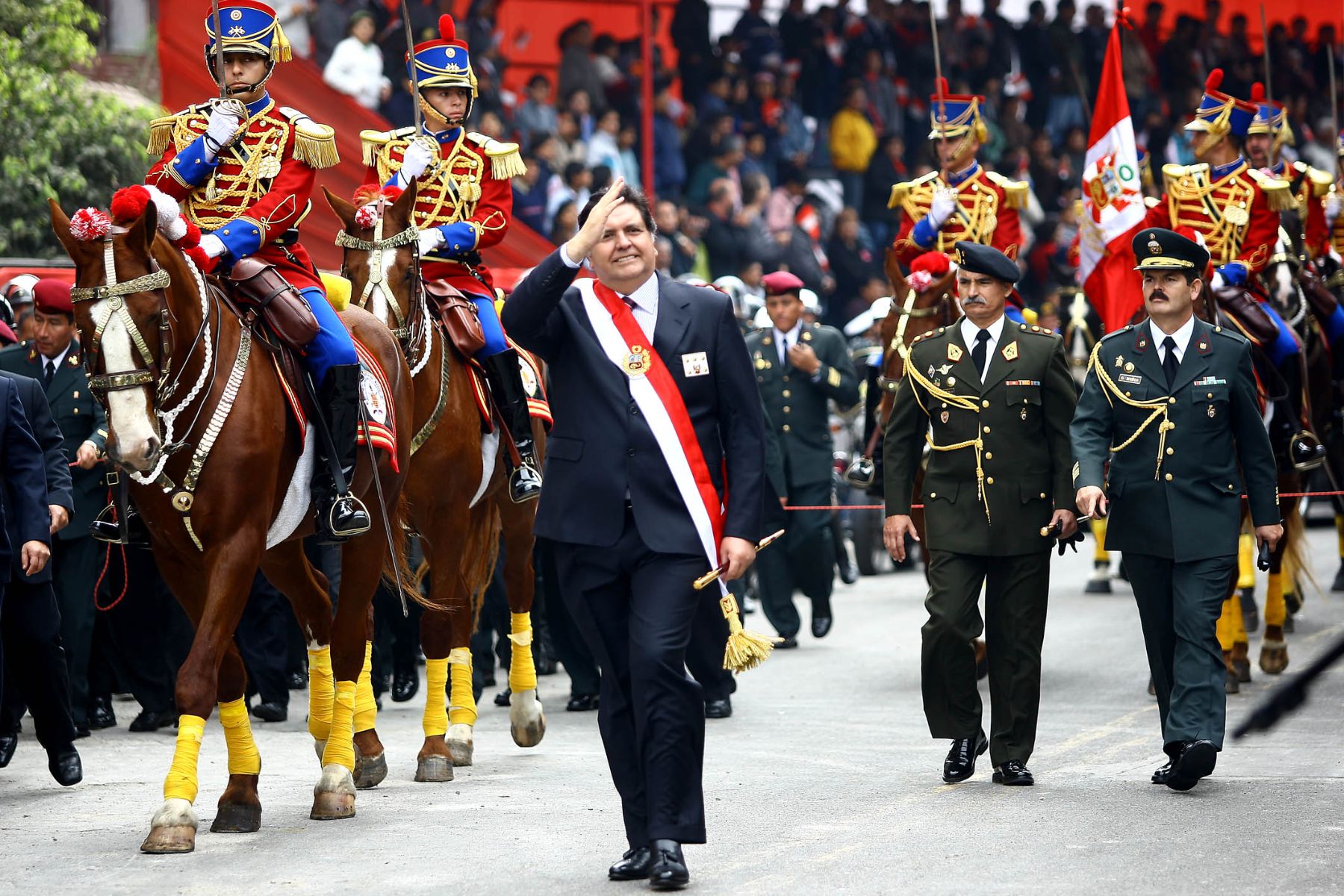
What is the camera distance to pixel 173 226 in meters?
7.58

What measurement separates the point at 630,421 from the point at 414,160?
3730 millimetres

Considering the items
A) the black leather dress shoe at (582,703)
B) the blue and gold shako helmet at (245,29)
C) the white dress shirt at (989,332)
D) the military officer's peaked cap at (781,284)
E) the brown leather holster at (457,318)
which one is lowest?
the black leather dress shoe at (582,703)

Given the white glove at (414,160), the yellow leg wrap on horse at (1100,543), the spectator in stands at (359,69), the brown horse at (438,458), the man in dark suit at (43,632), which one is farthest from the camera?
the spectator in stands at (359,69)

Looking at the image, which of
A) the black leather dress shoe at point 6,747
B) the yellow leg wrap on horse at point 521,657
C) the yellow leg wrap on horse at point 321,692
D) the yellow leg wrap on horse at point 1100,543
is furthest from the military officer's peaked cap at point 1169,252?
the yellow leg wrap on horse at point 1100,543

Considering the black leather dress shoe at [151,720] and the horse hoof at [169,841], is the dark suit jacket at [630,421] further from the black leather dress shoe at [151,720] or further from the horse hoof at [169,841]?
the black leather dress shoe at [151,720]

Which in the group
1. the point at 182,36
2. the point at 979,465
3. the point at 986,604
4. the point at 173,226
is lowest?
the point at 986,604

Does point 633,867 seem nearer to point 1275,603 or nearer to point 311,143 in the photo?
point 311,143

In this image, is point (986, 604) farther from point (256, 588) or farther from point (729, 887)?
point (256, 588)

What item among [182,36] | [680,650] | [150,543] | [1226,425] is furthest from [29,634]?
[182,36]

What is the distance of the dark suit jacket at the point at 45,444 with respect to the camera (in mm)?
9250

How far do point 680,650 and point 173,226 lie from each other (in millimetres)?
2718

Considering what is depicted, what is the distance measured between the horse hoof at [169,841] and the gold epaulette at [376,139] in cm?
418

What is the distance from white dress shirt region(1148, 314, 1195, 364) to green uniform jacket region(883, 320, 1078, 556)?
0.41 metres

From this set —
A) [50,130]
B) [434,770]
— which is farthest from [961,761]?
[50,130]
